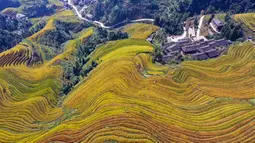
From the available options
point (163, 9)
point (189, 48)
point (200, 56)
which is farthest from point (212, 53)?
point (163, 9)

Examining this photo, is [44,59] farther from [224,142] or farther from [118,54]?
[224,142]

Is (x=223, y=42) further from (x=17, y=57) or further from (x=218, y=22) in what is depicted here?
(x=17, y=57)

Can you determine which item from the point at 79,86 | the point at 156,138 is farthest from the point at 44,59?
the point at 156,138

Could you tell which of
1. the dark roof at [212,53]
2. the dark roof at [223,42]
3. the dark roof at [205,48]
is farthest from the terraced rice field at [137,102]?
the dark roof at [205,48]

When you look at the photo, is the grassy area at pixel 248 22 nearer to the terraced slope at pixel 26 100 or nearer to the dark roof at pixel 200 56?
the dark roof at pixel 200 56

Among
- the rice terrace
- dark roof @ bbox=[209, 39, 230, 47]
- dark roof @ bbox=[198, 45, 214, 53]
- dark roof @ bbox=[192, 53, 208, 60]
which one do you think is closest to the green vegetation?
the rice terrace

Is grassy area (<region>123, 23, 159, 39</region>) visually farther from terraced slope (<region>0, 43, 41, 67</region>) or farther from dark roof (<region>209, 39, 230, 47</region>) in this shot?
terraced slope (<region>0, 43, 41, 67</region>)
